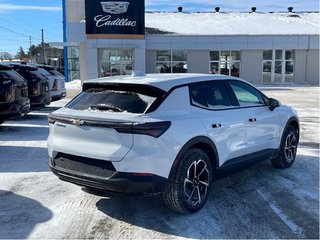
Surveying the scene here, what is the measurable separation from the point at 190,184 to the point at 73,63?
36.9m

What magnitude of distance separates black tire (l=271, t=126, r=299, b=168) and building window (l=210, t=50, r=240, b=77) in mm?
27642

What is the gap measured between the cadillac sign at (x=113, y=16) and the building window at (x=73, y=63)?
8.52 metres

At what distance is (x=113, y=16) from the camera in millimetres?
31516

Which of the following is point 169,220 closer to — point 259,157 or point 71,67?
point 259,157

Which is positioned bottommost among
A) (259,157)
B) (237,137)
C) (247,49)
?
(259,157)

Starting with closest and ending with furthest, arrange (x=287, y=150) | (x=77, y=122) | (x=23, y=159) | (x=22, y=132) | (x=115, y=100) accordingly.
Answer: (x=77, y=122), (x=115, y=100), (x=287, y=150), (x=23, y=159), (x=22, y=132)

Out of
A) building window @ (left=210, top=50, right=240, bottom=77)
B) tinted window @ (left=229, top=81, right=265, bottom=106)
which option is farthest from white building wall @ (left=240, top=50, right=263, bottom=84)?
tinted window @ (left=229, top=81, right=265, bottom=106)

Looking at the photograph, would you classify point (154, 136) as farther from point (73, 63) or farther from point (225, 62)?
point (73, 63)

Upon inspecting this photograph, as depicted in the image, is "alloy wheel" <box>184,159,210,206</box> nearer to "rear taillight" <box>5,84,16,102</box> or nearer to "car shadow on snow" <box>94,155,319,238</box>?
"car shadow on snow" <box>94,155,319,238</box>

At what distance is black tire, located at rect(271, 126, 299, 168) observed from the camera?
270 inches

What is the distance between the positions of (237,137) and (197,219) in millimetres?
1369

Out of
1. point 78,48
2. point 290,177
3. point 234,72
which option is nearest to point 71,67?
point 78,48

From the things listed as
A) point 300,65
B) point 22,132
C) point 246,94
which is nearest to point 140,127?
point 246,94

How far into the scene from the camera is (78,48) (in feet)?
127
